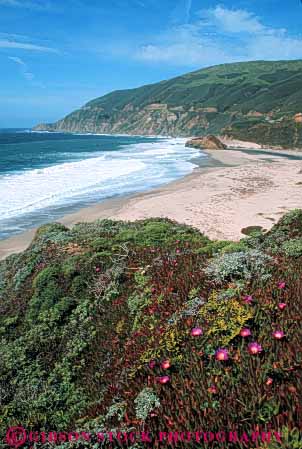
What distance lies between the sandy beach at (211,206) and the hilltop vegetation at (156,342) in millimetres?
8620

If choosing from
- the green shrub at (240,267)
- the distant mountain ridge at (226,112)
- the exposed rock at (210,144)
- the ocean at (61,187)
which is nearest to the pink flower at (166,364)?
the green shrub at (240,267)

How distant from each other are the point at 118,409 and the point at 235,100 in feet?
494

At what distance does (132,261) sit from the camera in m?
6.00

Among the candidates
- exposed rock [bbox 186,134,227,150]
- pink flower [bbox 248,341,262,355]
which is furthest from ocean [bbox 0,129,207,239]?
exposed rock [bbox 186,134,227,150]

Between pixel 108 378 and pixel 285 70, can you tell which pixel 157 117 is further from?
pixel 108 378

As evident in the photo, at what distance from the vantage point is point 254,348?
2.79m

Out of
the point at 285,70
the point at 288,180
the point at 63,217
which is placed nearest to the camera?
the point at 63,217

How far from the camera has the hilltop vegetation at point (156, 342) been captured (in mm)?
2510

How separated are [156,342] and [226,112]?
134 m

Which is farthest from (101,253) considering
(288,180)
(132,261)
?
(288,180)

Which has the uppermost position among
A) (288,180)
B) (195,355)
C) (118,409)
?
(195,355)

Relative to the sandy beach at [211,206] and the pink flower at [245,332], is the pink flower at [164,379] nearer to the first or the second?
the pink flower at [245,332]

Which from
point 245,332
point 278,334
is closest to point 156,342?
point 245,332

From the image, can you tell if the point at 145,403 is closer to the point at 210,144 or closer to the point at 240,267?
the point at 240,267
